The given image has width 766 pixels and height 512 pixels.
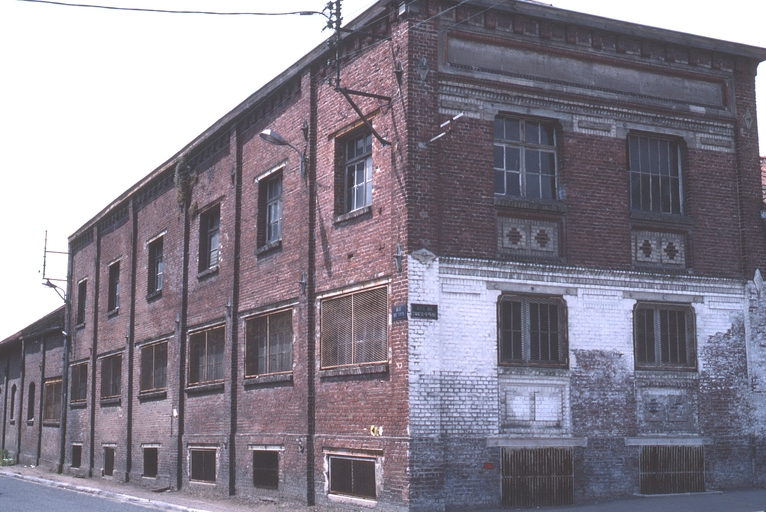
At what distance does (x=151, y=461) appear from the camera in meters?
26.1

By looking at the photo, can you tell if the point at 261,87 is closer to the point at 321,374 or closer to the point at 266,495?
the point at 321,374

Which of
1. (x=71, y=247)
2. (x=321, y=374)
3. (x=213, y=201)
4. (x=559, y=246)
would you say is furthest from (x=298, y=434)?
(x=71, y=247)

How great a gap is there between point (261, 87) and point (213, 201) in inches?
151

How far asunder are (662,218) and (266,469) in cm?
949

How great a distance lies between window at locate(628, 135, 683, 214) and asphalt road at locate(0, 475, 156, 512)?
1193cm

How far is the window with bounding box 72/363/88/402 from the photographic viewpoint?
33188 millimetres

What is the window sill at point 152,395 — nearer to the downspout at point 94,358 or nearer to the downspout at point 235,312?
the downspout at point 235,312

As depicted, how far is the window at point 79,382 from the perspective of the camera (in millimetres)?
33188

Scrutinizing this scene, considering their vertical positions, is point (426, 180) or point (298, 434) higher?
point (426, 180)

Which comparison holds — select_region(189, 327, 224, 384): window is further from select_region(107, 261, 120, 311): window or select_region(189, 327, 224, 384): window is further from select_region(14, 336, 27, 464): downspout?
select_region(14, 336, 27, 464): downspout

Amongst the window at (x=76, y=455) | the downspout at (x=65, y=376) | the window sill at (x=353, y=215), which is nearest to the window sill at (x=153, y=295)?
the window at (x=76, y=455)

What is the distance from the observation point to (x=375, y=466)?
1527 centimetres

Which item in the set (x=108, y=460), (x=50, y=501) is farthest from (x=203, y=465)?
(x=108, y=460)

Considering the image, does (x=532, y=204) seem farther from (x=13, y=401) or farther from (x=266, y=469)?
(x=13, y=401)
